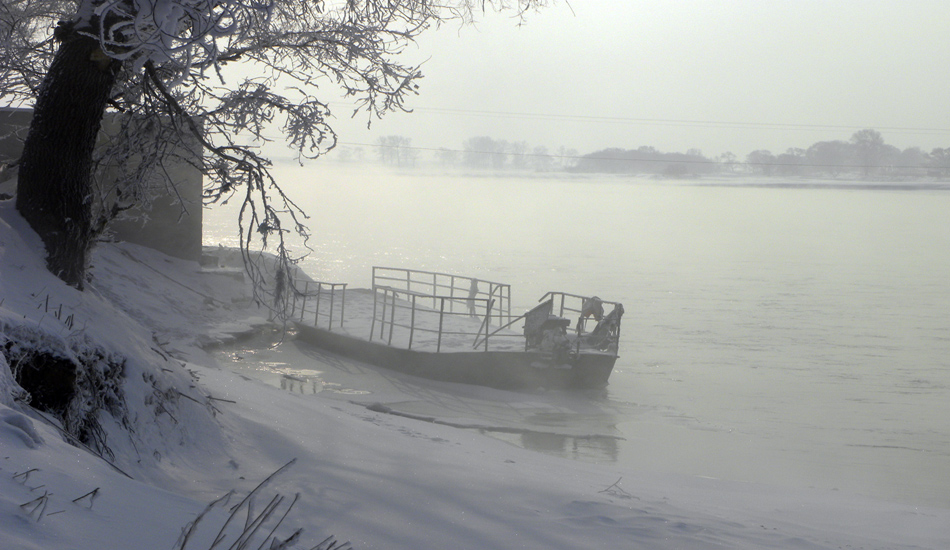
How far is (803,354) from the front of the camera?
28.2m

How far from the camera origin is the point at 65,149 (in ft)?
19.2

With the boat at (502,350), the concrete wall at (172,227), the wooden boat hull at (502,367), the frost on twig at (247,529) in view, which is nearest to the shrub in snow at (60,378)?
the frost on twig at (247,529)

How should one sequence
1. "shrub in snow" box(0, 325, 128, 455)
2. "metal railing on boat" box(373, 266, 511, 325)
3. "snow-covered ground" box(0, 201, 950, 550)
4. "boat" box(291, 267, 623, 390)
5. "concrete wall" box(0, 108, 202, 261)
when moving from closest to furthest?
"snow-covered ground" box(0, 201, 950, 550)
"shrub in snow" box(0, 325, 128, 455)
"boat" box(291, 267, 623, 390)
"metal railing on boat" box(373, 266, 511, 325)
"concrete wall" box(0, 108, 202, 261)

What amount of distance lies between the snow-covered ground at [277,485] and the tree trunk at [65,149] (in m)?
0.19

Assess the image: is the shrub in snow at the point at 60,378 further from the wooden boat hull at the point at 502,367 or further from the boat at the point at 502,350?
the wooden boat hull at the point at 502,367

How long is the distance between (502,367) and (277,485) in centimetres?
1190

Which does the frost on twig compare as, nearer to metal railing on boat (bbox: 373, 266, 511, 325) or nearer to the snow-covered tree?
the snow-covered tree

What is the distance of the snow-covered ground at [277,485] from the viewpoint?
268 centimetres

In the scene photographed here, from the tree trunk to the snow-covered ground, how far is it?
0.63ft

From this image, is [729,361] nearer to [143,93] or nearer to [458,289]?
[458,289]

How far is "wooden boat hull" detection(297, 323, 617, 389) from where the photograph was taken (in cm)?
1666

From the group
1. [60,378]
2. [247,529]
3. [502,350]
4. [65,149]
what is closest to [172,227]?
[502,350]

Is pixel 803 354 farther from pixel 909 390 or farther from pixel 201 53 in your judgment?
pixel 201 53

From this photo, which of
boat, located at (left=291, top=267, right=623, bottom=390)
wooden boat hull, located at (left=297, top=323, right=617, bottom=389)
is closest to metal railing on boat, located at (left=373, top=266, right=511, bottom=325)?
boat, located at (left=291, top=267, right=623, bottom=390)
